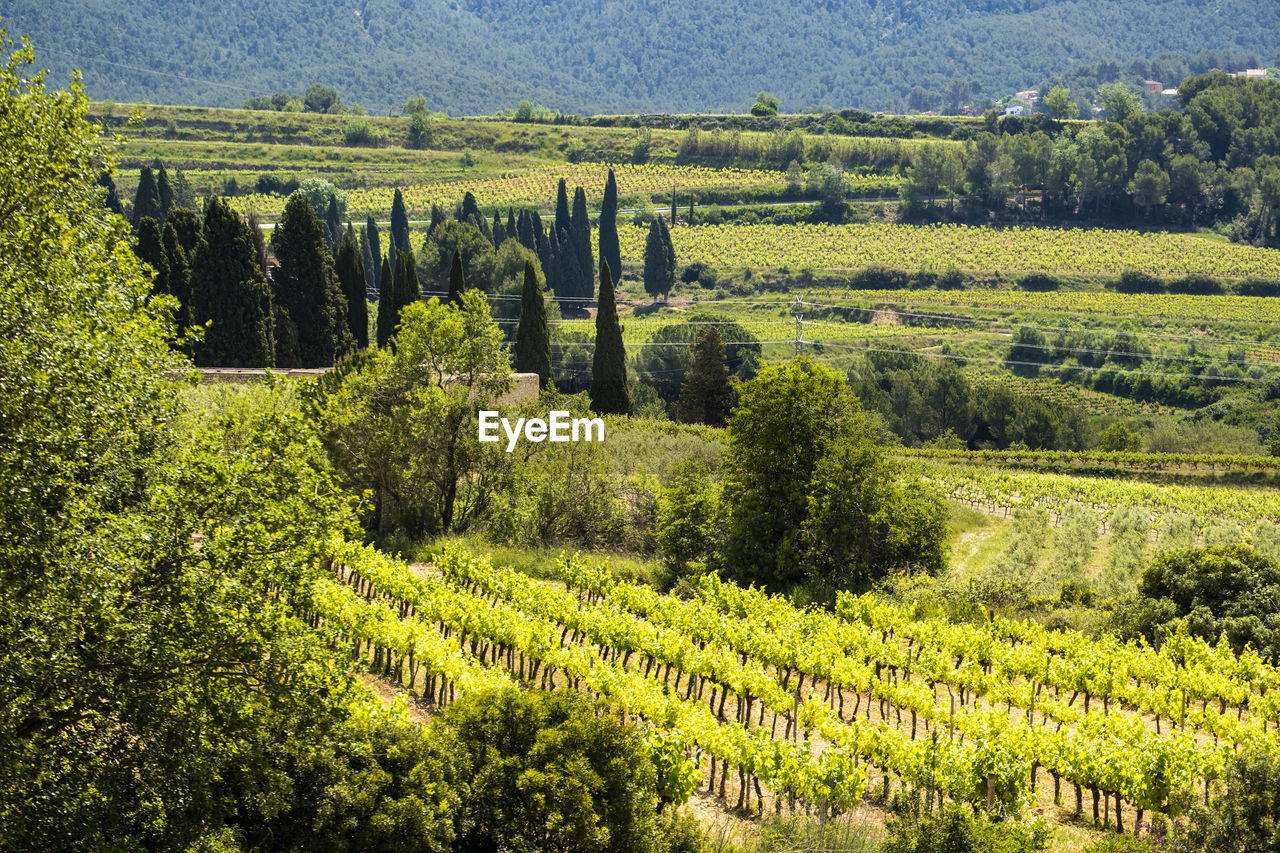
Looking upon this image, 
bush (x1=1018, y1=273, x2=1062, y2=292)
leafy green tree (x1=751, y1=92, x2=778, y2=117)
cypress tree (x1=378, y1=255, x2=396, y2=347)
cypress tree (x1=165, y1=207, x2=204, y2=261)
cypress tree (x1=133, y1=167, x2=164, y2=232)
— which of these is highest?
leafy green tree (x1=751, y1=92, x2=778, y2=117)

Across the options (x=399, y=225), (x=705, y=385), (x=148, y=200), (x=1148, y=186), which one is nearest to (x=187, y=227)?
(x=705, y=385)

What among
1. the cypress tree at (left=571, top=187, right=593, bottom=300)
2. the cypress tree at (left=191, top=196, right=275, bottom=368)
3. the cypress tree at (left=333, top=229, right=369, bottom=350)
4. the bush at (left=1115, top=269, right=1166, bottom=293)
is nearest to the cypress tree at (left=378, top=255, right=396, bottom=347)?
the cypress tree at (left=333, top=229, right=369, bottom=350)

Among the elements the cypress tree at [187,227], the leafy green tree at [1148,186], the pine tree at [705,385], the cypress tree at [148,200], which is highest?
the leafy green tree at [1148,186]

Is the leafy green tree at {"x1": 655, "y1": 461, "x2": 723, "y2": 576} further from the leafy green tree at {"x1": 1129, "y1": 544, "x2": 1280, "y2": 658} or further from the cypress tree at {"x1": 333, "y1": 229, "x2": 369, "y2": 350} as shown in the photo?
the cypress tree at {"x1": 333, "y1": 229, "x2": 369, "y2": 350}

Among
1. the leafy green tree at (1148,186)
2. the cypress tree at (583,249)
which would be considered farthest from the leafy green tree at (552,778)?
the leafy green tree at (1148,186)

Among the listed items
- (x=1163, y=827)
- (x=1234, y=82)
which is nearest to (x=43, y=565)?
(x=1163, y=827)

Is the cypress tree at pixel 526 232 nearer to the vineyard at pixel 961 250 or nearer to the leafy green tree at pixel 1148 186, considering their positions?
the vineyard at pixel 961 250
